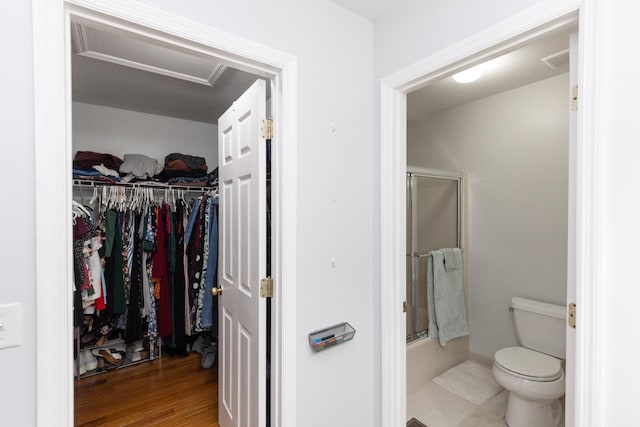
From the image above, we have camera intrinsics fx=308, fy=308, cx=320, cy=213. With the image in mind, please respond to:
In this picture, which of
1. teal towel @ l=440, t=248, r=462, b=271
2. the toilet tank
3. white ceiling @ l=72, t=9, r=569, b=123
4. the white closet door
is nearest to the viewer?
the white closet door

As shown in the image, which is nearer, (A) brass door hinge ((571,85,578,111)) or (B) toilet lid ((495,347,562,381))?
(A) brass door hinge ((571,85,578,111))

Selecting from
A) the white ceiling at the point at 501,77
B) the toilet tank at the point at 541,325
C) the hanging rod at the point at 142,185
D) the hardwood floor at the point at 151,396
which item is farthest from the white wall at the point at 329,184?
the hanging rod at the point at 142,185

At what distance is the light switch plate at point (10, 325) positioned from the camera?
785 mm

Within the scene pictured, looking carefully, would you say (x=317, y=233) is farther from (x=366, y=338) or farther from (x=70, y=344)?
(x=70, y=344)

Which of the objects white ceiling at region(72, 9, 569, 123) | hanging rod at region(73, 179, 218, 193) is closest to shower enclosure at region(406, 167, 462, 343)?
white ceiling at region(72, 9, 569, 123)

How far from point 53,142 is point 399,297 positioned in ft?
4.58

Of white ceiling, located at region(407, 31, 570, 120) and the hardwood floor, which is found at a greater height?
white ceiling, located at region(407, 31, 570, 120)

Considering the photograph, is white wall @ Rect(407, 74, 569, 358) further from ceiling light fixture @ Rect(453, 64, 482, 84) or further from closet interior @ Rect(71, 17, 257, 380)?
closet interior @ Rect(71, 17, 257, 380)

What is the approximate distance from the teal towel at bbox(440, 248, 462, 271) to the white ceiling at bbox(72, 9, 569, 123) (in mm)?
1301

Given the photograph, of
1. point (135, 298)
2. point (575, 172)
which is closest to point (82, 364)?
point (135, 298)

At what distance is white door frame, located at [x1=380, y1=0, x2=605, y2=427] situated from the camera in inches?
33.4

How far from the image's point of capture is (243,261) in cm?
155

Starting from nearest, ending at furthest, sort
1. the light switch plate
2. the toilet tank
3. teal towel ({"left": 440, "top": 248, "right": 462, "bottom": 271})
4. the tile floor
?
the light switch plate → the tile floor → the toilet tank → teal towel ({"left": 440, "top": 248, "right": 462, "bottom": 271})

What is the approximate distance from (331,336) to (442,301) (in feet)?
4.92
